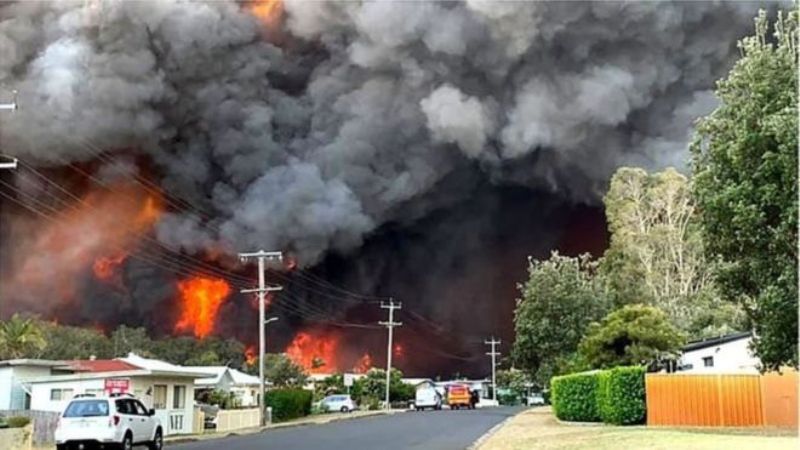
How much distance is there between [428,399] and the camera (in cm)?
6919

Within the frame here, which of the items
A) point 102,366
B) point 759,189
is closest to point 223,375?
point 102,366

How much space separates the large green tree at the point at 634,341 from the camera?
40188mm

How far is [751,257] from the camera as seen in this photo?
54.3ft

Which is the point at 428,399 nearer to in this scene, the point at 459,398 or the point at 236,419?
the point at 459,398

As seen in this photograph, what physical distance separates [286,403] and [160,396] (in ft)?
52.0

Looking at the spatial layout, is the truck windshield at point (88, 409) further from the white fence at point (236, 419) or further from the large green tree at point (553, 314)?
the large green tree at point (553, 314)

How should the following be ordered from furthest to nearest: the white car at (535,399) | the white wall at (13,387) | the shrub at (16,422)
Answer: the white car at (535,399) → the white wall at (13,387) → the shrub at (16,422)

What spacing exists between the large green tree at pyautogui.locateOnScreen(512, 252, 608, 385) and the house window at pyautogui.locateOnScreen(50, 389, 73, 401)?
1016 inches

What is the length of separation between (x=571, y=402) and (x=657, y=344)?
652 centimetres

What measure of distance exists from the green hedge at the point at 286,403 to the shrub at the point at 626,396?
27.9 m

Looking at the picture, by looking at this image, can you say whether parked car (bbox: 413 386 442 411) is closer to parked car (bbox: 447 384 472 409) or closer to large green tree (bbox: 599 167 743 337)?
parked car (bbox: 447 384 472 409)

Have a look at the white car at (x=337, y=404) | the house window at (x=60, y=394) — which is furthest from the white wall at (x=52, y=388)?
the white car at (x=337, y=404)

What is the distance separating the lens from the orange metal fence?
29859 mm

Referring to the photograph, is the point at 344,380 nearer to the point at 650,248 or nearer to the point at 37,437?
the point at 650,248
